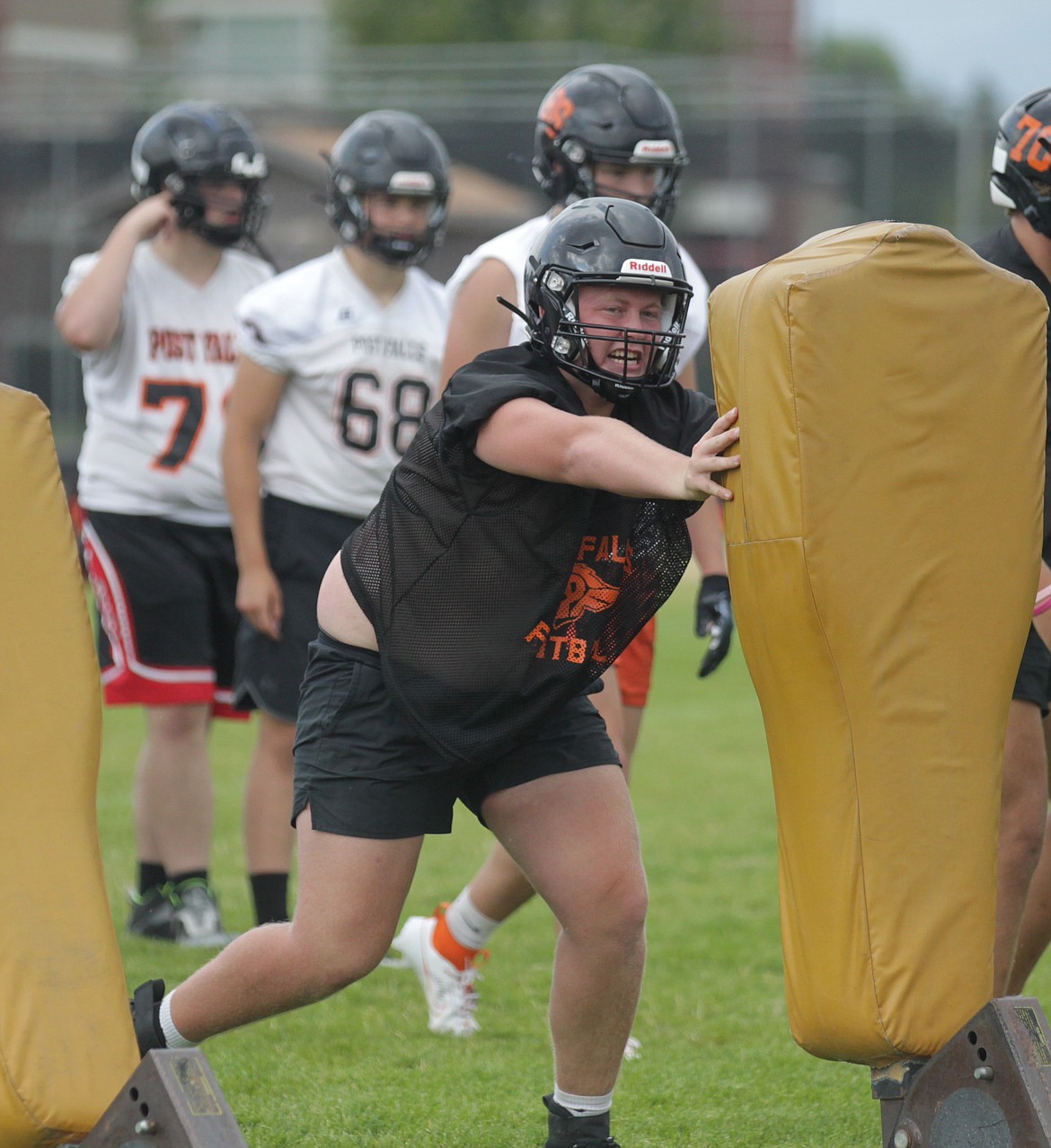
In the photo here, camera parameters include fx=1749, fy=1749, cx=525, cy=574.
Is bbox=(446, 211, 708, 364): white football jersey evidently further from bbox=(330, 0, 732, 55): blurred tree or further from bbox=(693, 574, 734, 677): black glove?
bbox=(330, 0, 732, 55): blurred tree

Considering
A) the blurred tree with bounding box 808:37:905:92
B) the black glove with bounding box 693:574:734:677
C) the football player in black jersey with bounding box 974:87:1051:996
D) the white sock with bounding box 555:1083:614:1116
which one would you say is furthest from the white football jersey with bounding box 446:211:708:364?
the blurred tree with bounding box 808:37:905:92

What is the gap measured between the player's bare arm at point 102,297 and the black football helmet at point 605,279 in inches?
95.7

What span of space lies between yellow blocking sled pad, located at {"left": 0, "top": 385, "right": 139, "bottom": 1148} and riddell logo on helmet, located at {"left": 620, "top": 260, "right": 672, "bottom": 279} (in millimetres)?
1009

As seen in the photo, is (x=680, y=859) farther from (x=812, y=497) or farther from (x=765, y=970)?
(x=812, y=497)

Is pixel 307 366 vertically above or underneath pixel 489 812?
above

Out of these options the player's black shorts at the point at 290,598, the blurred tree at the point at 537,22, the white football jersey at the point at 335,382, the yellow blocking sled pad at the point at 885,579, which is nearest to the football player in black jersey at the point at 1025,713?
the yellow blocking sled pad at the point at 885,579

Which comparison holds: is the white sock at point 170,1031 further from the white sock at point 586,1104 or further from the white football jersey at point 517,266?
the white football jersey at point 517,266

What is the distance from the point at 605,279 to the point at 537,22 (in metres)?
37.9

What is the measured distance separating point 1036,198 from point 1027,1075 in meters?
1.97

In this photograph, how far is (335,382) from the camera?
4.85 m

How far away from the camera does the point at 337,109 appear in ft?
59.2

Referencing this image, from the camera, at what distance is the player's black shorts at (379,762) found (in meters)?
3.09

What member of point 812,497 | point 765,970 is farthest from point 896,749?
point 765,970

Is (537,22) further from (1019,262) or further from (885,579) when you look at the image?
(885,579)
